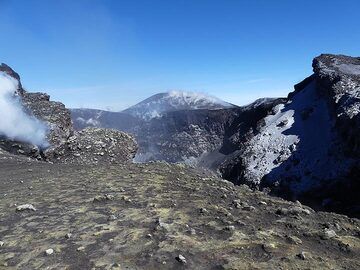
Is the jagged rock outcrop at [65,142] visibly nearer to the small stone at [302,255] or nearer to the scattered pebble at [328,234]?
the scattered pebble at [328,234]

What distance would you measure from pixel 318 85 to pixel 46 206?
47.7 metres

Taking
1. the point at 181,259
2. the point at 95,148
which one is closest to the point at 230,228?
the point at 181,259

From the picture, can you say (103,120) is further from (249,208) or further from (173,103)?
(249,208)

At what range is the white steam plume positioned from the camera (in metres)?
26.4

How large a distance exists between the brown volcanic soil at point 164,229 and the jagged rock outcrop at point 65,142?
13450 millimetres

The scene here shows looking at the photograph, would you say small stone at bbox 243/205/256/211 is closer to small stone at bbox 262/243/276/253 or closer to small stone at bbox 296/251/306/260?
small stone at bbox 262/243/276/253

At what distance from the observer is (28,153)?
26875mm

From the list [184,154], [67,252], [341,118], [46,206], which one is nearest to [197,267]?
[67,252]

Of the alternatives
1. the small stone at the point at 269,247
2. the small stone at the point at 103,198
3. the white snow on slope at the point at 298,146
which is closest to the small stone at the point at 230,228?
the small stone at the point at 269,247

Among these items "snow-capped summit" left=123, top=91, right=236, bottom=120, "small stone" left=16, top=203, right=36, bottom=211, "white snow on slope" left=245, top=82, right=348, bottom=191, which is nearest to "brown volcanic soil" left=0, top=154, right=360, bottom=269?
"small stone" left=16, top=203, right=36, bottom=211

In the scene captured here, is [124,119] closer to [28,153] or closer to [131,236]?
[28,153]

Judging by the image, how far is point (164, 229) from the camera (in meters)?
8.72

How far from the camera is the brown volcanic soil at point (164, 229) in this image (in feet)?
23.5

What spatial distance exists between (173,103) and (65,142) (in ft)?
368
